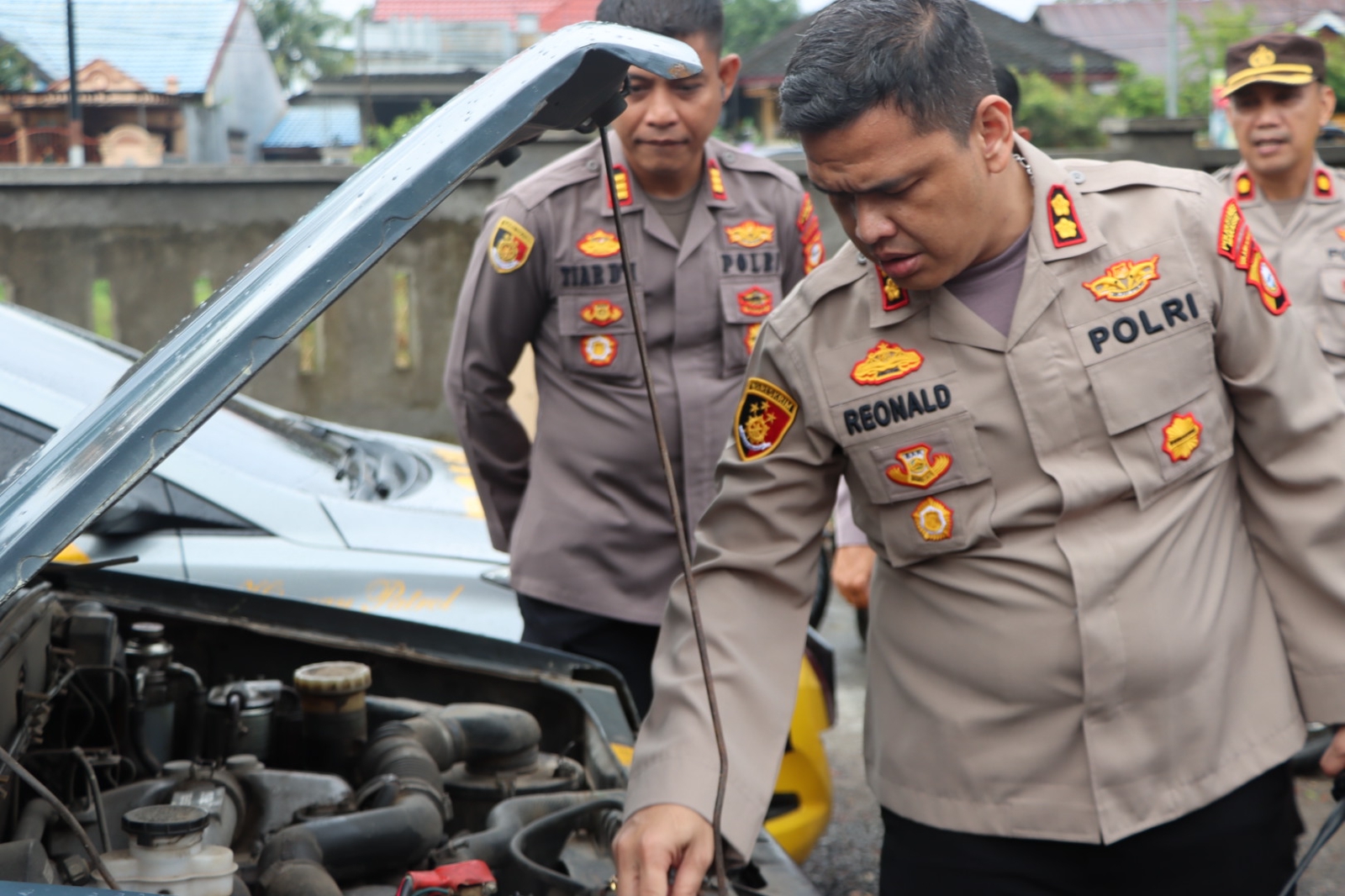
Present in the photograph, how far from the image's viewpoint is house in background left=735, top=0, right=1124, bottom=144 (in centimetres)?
2725

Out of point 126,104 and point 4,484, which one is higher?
point 126,104

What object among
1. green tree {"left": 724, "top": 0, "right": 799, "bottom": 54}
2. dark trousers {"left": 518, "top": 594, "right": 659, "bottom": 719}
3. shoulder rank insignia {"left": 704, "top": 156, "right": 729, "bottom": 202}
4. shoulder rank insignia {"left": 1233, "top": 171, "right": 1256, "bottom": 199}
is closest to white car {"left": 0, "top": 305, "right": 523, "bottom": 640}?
dark trousers {"left": 518, "top": 594, "right": 659, "bottom": 719}

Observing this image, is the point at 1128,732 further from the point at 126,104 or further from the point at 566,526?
the point at 126,104

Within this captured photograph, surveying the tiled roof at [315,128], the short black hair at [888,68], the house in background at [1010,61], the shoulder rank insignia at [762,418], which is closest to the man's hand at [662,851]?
the shoulder rank insignia at [762,418]

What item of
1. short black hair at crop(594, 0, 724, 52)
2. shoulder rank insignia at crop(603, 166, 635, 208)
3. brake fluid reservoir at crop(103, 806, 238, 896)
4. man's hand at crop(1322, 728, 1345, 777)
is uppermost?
short black hair at crop(594, 0, 724, 52)

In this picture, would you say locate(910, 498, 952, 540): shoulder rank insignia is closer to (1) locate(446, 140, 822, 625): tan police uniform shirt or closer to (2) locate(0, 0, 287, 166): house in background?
(1) locate(446, 140, 822, 625): tan police uniform shirt

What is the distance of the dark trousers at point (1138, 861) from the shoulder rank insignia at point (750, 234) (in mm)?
1408

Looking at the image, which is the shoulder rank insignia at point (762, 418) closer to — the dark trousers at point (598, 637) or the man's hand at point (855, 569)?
the man's hand at point (855, 569)

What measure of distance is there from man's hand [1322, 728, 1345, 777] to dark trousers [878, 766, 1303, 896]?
0.08m

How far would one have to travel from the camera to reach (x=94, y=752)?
1.89 metres

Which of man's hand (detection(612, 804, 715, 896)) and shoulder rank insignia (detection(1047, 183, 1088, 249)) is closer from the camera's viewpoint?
man's hand (detection(612, 804, 715, 896))

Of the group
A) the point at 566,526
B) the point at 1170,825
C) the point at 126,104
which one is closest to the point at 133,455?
the point at 1170,825

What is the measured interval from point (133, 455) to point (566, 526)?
5.38 ft

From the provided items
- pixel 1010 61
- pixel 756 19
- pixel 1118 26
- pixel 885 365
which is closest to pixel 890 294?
pixel 885 365
